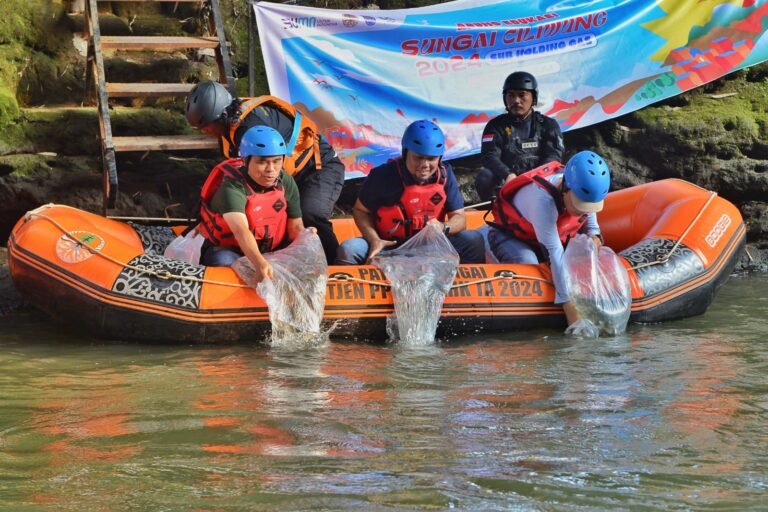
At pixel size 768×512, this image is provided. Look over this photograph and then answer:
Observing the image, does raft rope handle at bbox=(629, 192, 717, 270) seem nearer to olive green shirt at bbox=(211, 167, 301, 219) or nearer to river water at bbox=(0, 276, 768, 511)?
river water at bbox=(0, 276, 768, 511)

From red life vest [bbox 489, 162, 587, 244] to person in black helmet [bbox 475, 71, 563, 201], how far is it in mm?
876

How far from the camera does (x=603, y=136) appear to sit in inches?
368

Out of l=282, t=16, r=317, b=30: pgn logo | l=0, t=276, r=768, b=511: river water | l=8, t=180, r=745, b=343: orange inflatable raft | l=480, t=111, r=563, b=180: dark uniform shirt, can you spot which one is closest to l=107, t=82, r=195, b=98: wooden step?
l=282, t=16, r=317, b=30: pgn logo

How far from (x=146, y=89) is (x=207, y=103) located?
5.66 feet

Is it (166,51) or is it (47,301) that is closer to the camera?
(47,301)

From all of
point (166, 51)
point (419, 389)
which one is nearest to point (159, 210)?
point (166, 51)

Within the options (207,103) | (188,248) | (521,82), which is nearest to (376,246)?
(188,248)

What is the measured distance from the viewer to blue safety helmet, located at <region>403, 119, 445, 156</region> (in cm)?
647

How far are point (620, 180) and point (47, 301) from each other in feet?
16.3

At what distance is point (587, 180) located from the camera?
609 cm

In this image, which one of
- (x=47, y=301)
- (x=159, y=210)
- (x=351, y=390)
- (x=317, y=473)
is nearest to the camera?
(x=317, y=473)

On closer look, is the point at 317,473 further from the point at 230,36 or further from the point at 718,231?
the point at 230,36

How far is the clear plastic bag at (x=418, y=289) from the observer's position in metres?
6.22

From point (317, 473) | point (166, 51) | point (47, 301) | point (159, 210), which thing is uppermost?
point (166, 51)
